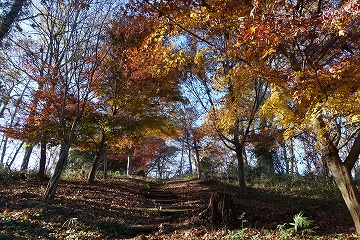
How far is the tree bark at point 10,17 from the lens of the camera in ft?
26.9

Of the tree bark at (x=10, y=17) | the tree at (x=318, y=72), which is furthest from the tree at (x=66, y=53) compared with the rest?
the tree at (x=318, y=72)

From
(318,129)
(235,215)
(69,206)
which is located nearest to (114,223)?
(69,206)

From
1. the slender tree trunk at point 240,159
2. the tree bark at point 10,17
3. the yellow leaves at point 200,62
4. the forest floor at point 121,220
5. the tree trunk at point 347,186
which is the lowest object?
the forest floor at point 121,220

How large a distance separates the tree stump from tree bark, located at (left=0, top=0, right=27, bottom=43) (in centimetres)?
851

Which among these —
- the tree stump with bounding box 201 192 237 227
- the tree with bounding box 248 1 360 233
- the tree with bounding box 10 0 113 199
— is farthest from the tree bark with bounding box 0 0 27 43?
the tree stump with bounding box 201 192 237 227

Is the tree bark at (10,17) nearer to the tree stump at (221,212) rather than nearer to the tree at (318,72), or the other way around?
the tree at (318,72)

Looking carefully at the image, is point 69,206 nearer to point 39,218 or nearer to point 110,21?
point 39,218

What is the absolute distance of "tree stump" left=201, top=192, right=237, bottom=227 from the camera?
6.63 metres

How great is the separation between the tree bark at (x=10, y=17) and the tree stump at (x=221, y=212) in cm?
851

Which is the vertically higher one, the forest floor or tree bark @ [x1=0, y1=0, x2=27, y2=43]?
tree bark @ [x1=0, y1=0, x2=27, y2=43]

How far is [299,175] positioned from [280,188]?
2.71m

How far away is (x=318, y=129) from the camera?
610 centimetres

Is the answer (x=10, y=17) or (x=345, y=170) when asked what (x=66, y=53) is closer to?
(x=10, y=17)

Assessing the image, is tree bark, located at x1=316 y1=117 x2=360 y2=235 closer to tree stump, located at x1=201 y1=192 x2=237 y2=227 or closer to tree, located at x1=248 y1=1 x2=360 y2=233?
tree, located at x1=248 y1=1 x2=360 y2=233
